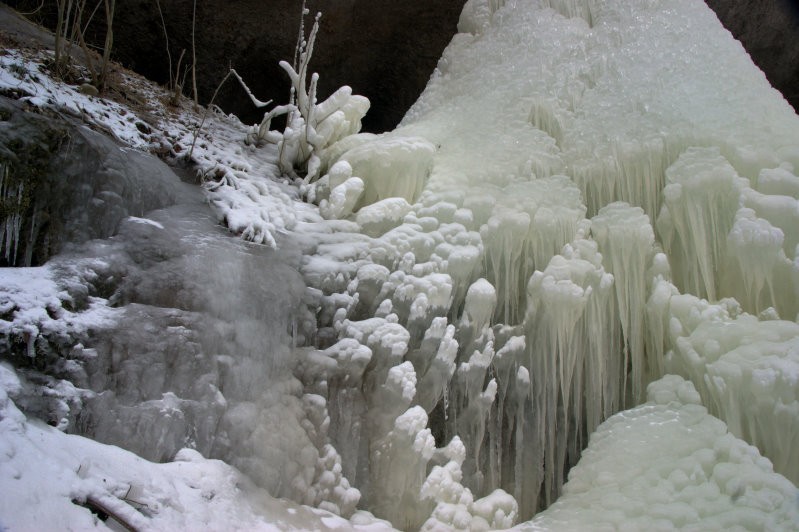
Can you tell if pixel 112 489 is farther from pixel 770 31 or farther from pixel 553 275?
pixel 770 31

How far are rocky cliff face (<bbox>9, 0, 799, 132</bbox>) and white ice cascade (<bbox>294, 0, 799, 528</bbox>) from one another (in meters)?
2.34

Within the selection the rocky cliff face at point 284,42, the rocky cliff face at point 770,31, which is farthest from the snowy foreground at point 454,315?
the rocky cliff face at point 770,31

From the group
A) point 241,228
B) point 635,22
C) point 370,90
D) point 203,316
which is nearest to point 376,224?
point 241,228

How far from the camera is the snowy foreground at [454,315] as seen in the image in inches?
107

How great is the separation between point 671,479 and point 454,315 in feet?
4.61

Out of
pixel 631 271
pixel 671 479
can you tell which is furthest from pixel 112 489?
pixel 631 271

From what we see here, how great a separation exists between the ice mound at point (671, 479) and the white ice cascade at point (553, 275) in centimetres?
16

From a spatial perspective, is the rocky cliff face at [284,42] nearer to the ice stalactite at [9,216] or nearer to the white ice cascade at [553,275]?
the white ice cascade at [553,275]

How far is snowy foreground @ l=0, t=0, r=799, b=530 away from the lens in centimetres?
272

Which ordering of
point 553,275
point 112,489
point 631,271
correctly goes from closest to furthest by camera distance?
1. point 112,489
2. point 553,275
3. point 631,271

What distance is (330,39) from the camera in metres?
6.67

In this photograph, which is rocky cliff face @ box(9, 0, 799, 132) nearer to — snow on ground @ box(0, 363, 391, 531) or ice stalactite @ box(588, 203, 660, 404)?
ice stalactite @ box(588, 203, 660, 404)

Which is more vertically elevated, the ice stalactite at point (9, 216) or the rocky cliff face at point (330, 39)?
the rocky cliff face at point (330, 39)

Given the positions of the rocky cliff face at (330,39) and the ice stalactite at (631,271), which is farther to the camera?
the rocky cliff face at (330,39)
